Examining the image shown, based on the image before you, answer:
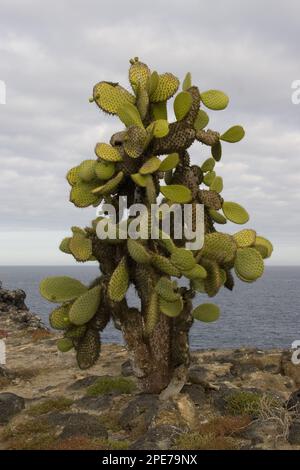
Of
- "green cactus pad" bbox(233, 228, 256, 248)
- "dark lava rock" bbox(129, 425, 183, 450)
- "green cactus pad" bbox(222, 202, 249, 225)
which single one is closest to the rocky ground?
"dark lava rock" bbox(129, 425, 183, 450)

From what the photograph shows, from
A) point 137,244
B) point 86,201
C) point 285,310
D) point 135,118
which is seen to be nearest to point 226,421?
point 137,244

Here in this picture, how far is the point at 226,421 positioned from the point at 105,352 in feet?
36.3

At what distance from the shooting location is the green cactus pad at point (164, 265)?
A: 10.1 metres

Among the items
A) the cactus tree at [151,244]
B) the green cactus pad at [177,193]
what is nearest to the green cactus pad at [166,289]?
the cactus tree at [151,244]

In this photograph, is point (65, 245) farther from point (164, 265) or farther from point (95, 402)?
point (95, 402)

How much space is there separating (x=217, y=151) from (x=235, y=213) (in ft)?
5.78

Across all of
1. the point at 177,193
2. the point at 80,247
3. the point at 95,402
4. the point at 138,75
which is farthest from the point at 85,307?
the point at 138,75

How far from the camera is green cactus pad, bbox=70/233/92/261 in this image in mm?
10779

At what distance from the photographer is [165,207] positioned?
10.4m

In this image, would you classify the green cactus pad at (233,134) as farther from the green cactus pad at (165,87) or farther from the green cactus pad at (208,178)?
the green cactus pad at (165,87)

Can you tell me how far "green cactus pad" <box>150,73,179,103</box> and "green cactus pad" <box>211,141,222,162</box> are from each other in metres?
1.84

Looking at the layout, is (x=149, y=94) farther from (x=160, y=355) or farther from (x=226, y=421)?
(x=226, y=421)

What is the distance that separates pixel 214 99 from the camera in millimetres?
11141
